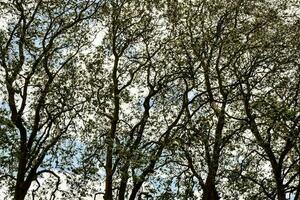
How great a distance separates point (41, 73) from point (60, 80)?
143cm

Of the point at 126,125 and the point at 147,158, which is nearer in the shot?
the point at 147,158

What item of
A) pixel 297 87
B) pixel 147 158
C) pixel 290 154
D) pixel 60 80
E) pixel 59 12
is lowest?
pixel 147 158

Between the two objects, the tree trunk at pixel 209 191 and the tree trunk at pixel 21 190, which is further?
the tree trunk at pixel 209 191

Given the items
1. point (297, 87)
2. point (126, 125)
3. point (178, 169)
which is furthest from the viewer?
point (126, 125)

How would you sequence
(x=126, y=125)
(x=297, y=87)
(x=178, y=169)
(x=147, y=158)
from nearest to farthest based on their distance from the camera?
1. (x=147, y=158)
2. (x=297, y=87)
3. (x=178, y=169)
4. (x=126, y=125)

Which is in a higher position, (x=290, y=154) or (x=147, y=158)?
(x=290, y=154)

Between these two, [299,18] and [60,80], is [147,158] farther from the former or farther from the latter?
[299,18]

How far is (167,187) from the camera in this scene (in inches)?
1115

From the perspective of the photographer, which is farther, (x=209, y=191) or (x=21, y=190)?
(x=209, y=191)

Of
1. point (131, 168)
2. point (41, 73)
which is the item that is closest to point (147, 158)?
point (131, 168)

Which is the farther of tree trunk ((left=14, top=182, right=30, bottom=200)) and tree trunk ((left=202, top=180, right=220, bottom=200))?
tree trunk ((left=202, top=180, right=220, bottom=200))

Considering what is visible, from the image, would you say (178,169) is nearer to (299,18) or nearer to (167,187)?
(167,187)

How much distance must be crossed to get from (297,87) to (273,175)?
521cm

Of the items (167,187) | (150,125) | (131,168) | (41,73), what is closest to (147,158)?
(131,168)
